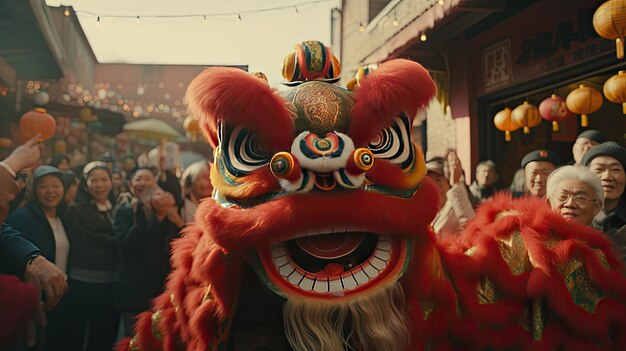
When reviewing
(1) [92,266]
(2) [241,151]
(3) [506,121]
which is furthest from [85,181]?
(3) [506,121]

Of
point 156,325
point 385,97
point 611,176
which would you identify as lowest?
point 156,325

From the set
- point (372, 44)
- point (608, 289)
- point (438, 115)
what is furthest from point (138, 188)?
point (372, 44)

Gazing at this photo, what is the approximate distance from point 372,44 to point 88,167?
5.93m

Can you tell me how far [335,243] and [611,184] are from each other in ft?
5.15

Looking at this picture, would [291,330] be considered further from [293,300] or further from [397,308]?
[397,308]

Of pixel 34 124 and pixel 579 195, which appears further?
pixel 34 124

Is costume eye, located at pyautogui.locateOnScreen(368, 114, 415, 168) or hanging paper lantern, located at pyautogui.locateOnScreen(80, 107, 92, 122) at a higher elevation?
hanging paper lantern, located at pyautogui.locateOnScreen(80, 107, 92, 122)

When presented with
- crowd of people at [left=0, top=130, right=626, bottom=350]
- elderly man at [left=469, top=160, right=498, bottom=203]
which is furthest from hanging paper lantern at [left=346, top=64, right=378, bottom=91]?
elderly man at [left=469, top=160, right=498, bottom=203]

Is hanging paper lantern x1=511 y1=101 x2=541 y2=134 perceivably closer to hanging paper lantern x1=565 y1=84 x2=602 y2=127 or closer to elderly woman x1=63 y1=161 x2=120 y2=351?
hanging paper lantern x1=565 y1=84 x2=602 y2=127

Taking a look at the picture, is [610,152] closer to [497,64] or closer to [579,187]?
[579,187]

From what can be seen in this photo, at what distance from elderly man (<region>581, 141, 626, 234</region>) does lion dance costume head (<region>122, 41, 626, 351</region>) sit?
863 millimetres

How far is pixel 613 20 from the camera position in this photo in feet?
12.7

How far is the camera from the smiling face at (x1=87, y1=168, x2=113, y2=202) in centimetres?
335

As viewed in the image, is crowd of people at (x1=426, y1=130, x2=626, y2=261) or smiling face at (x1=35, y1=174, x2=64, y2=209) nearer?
crowd of people at (x1=426, y1=130, x2=626, y2=261)
